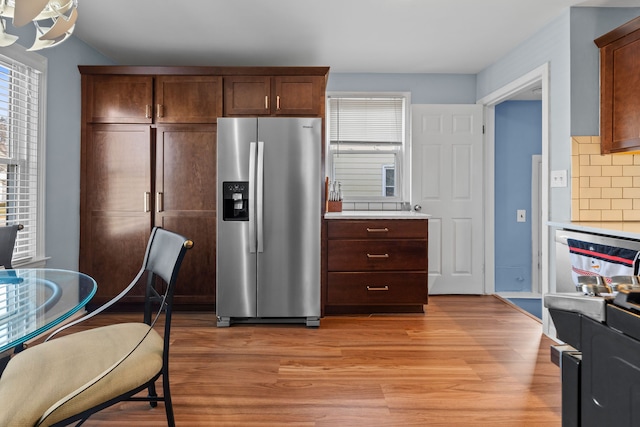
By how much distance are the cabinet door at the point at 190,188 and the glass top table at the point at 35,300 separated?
67.2 inches

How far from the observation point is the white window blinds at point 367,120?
4.20 metres

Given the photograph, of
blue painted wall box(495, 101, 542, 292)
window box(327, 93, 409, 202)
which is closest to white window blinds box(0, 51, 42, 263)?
window box(327, 93, 409, 202)

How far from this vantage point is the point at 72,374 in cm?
129

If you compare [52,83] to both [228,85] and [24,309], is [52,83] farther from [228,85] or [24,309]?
[24,309]

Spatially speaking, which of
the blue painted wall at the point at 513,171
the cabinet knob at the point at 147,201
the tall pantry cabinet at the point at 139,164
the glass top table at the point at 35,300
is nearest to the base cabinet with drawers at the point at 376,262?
the tall pantry cabinet at the point at 139,164

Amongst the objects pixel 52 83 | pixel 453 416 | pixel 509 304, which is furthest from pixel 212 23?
pixel 509 304

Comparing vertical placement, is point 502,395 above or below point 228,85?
below

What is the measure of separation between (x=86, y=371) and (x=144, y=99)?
266 cm

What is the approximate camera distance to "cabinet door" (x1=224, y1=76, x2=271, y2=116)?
3.38 meters

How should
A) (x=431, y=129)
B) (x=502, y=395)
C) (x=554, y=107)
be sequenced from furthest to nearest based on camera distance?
1. (x=431, y=129)
2. (x=554, y=107)
3. (x=502, y=395)

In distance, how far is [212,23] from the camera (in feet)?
10.1

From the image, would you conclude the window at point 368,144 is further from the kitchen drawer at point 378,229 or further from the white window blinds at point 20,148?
the white window blinds at point 20,148

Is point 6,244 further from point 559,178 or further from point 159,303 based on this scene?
point 559,178

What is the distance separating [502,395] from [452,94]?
125 inches
